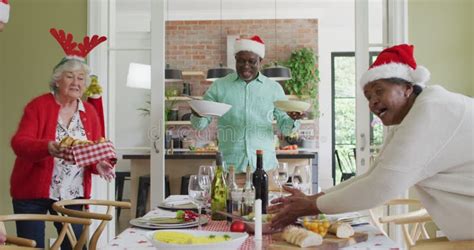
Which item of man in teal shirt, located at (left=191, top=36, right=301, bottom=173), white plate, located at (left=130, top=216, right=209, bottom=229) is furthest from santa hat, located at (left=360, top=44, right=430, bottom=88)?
man in teal shirt, located at (left=191, top=36, right=301, bottom=173)

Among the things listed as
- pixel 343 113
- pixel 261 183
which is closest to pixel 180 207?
pixel 261 183

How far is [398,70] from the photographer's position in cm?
185

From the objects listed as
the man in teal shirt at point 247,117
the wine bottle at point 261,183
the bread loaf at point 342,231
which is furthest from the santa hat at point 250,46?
the bread loaf at point 342,231

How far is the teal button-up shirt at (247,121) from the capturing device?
328 cm

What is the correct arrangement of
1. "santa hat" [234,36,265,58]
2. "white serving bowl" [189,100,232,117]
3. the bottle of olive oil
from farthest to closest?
"santa hat" [234,36,265,58], "white serving bowl" [189,100,232,117], the bottle of olive oil

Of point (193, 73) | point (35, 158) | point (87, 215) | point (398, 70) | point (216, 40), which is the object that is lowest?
point (87, 215)

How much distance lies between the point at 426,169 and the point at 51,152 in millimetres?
1719

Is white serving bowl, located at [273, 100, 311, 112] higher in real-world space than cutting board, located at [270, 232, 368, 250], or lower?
higher

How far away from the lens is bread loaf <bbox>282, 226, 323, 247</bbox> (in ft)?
4.94

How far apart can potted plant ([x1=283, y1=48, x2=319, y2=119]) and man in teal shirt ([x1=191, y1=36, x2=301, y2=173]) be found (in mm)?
4831

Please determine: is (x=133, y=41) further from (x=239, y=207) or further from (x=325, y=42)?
(x=325, y=42)

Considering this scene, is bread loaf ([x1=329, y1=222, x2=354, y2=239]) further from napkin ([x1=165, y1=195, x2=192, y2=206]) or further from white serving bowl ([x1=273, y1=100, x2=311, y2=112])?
white serving bowl ([x1=273, y1=100, x2=311, y2=112])

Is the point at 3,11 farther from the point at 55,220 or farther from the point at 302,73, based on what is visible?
the point at 302,73

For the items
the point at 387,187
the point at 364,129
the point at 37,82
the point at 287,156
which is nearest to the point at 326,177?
the point at 287,156
